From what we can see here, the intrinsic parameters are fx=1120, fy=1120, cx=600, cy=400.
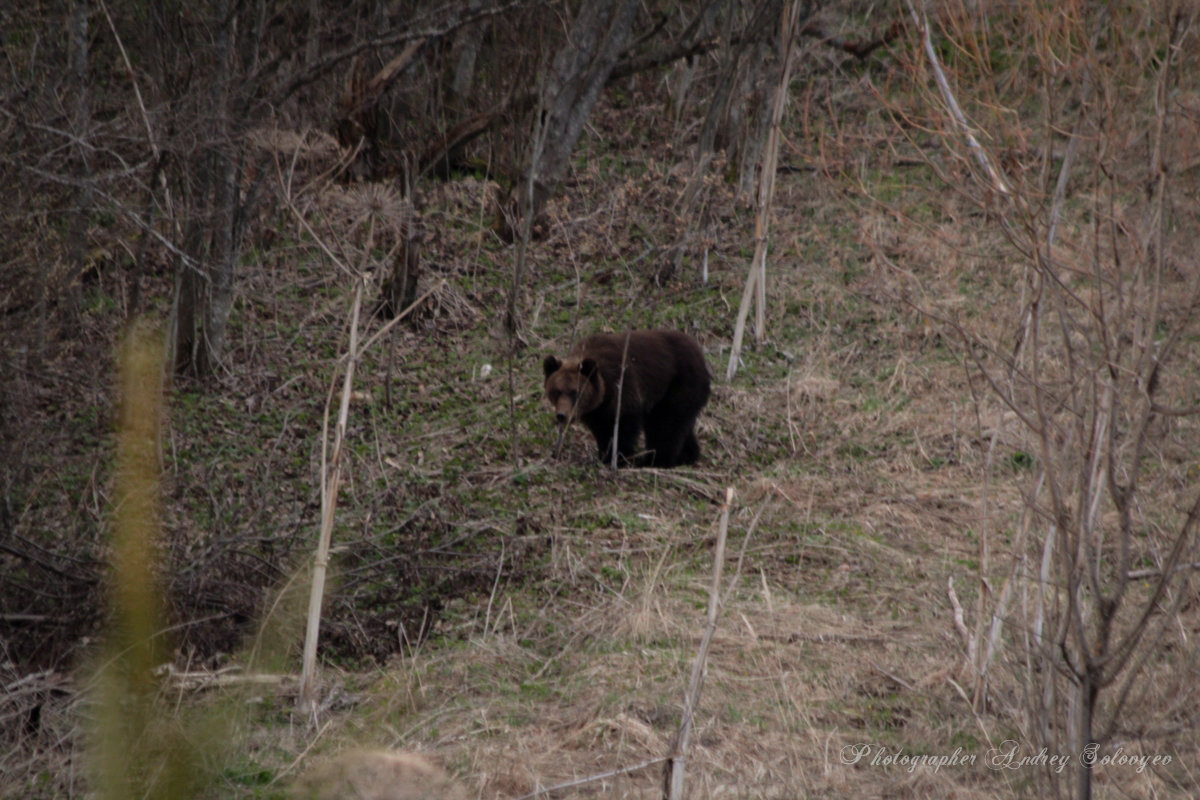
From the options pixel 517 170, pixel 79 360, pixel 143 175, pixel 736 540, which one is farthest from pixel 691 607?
pixel 517 170

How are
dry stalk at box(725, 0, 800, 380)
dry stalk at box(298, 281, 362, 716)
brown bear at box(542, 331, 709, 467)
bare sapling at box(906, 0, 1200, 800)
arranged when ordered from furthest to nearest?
1. dry stalk at box(725, 0, 800, 380)
2. brown bear at box(542, 331, 709, 467)
3. dry stalk at box(298, 281, 362, 716)
4. bare sapling at box(906, 0, 1200, 800)

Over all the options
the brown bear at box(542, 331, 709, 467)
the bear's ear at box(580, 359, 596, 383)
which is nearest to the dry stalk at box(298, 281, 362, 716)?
the bear's ear at box(580, 359, 596, 383)

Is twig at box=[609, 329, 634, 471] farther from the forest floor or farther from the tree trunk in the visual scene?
the tree trunk

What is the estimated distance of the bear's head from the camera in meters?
9.77

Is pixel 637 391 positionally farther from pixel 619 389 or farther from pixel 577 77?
pixel 577 77

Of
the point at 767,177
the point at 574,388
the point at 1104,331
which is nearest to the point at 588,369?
the point at 574,388

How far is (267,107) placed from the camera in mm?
11172

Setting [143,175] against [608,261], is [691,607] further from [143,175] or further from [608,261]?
[608,261]

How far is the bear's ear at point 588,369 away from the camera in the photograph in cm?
969

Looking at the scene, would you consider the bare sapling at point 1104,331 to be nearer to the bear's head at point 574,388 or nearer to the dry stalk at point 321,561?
the dry stalk at point 321,561

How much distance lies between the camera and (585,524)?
8.78m

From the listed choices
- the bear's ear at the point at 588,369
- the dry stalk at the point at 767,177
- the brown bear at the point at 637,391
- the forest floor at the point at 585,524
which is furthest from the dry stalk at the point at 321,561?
the dry stalk at the point at 767,177

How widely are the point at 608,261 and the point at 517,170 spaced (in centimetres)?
186

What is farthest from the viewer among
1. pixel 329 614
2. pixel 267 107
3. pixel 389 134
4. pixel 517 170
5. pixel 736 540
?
pixel 389 134
